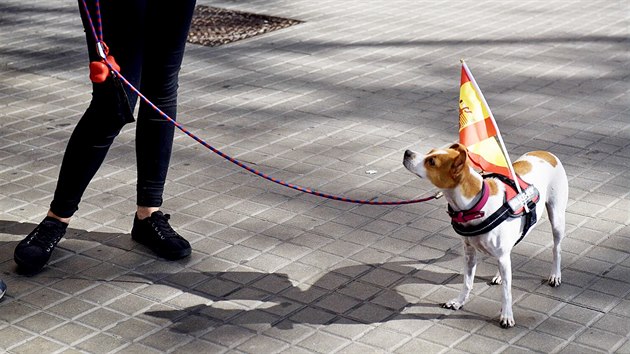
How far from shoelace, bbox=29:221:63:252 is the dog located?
179 cm

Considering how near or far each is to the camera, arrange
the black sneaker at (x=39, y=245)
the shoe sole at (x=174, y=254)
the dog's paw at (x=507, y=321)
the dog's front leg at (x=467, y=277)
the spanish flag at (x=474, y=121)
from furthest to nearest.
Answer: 1. the shoe sole at (x=174, y=254)
2. the black sneaker at (x=39, y=245)
3. the dog's front leg at (x=467, y=277)
4. the dog's paw at (x=507, y=321)
5. the spanish flag at (x=474, y=121)

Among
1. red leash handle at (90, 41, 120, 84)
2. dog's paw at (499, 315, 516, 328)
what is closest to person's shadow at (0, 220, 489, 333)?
dog's paw at (499, 315, 516, 328)

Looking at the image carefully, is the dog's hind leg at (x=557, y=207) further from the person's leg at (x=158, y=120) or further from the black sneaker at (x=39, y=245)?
the black sneaker at (x=39, y=245)

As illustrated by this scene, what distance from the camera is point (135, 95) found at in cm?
462

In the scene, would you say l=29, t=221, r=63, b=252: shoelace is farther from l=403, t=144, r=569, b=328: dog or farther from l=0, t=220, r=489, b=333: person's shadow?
l=403, t=144, r=569, b=328: dog

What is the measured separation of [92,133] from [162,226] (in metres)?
0.59

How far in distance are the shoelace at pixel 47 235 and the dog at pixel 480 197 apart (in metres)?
1.79

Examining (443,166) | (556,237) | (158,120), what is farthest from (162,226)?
(556,237)

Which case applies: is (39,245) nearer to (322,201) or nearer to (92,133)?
(92,133)

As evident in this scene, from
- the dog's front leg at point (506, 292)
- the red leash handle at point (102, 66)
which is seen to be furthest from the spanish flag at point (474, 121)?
the red leash handle at point (102, 66)

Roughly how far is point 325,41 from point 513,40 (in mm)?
1709

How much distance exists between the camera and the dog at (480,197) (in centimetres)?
402

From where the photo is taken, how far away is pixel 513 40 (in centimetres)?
936

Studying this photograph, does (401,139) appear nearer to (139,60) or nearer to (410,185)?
(410,185)
